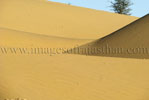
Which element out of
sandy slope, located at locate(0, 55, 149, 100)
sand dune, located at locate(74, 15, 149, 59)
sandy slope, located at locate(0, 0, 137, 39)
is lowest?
sandy slope, located at locate(0, 55, 149, 100)

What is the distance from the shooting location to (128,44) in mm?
10492

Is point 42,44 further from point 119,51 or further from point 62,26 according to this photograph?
point 62,26

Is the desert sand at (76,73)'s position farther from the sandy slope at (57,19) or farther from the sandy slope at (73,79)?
the sandy slope at (57,19)

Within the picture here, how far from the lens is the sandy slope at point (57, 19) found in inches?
706

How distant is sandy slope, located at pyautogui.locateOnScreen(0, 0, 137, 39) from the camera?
17922 millimetres

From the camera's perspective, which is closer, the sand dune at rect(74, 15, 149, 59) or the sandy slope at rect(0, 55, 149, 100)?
the sandy slope at rect(0, 55, 149, 100)

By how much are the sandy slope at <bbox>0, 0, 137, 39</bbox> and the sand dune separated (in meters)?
6.17

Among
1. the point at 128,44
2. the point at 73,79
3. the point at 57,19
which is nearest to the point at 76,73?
the point at 73,79

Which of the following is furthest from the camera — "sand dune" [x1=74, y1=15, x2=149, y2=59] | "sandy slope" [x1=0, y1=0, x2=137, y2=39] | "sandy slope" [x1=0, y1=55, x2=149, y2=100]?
"sandy slope" [x1=0, y1=0, x2=137, y2=39]

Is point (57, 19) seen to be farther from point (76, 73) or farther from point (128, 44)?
point (76, 73)

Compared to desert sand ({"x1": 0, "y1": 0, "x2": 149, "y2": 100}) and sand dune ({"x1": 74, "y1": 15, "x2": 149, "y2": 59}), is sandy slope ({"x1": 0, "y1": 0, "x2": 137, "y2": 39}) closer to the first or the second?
desert sand ({"x1": 0, "y1": 0, "x2": 149, "y2": 100})

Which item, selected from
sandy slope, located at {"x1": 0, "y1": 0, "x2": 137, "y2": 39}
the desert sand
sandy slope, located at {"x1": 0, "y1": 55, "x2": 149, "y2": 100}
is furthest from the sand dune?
sandy slope, located at {"x1": 0, "y1": 0, "x2": 137, "y2": 39}

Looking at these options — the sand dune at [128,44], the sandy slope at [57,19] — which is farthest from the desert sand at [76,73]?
the sandy slope at [57,19]

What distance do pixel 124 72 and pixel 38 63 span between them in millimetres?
2094
